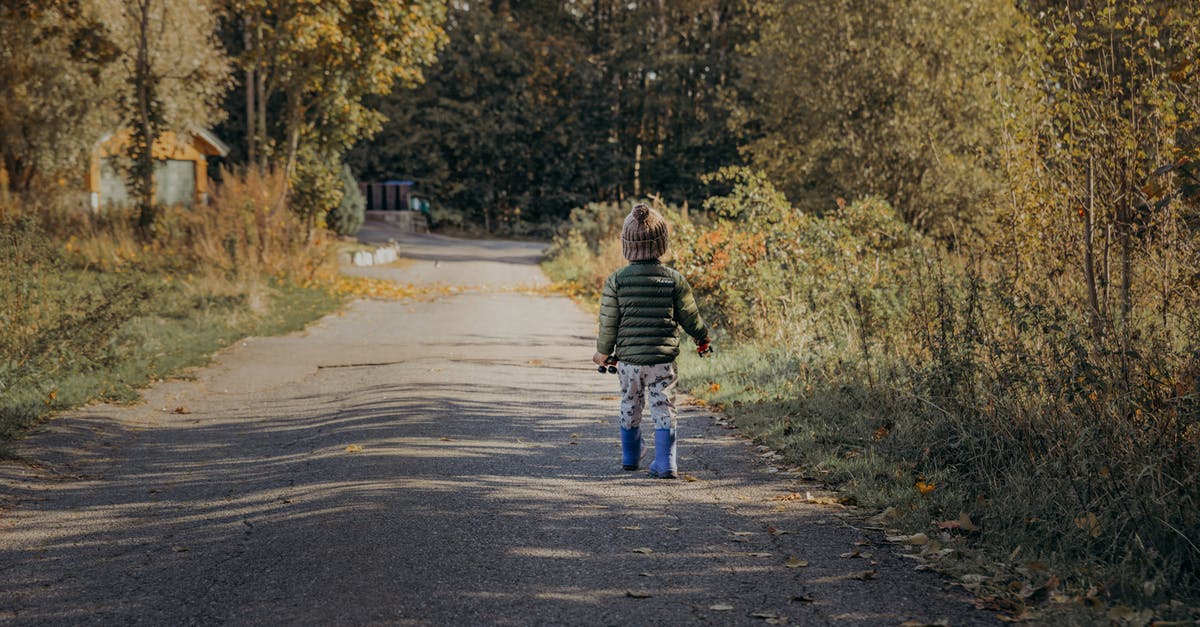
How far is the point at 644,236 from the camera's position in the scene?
24.0 feet

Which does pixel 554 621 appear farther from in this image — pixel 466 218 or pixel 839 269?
pixel 466 218

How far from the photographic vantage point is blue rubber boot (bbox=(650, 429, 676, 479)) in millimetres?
7168

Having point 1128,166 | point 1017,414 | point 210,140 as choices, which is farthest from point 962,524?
point 210,140

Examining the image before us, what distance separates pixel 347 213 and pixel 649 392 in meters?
38.4

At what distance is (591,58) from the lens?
2324 inches

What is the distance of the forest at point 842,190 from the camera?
612 centimetres

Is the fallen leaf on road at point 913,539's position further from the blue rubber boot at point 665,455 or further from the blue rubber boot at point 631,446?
the blue rubber boot at point 631,446

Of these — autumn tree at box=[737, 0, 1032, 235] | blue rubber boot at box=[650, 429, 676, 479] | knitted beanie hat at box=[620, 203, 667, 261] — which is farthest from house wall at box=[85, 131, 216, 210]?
blue rubber boot at box=[650, 429, 676, 479]

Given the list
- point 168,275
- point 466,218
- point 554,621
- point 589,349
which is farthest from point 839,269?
point 466,218

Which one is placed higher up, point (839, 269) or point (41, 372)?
point (839, 269)

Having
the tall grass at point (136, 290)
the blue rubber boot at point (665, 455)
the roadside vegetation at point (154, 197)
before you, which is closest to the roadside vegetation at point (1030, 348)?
the blue rubber boot at point (665, 455)

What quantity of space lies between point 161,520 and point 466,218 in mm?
53569

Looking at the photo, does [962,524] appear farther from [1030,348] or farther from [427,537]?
[427,537]

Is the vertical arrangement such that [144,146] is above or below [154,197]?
above
